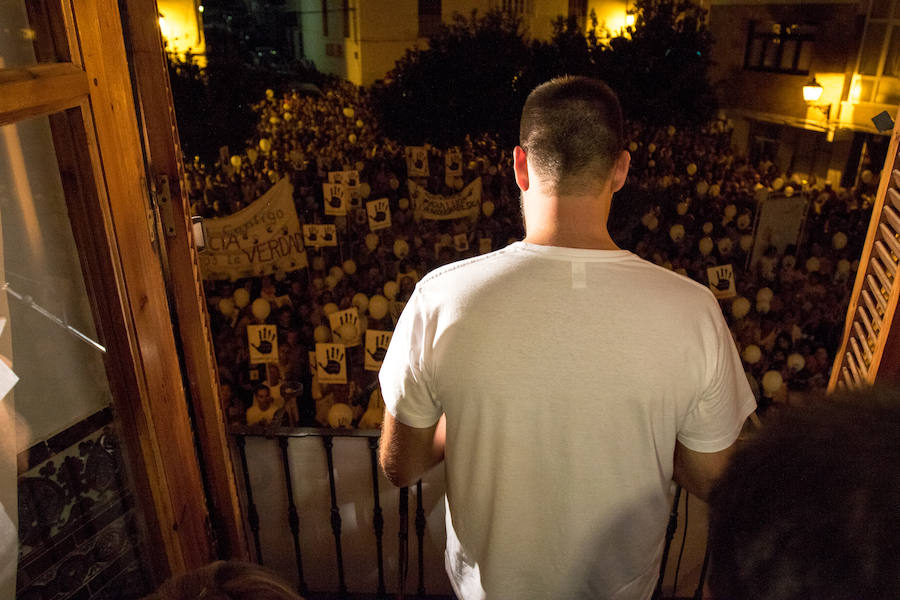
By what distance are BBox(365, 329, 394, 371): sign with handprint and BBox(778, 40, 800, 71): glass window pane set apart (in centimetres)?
2174

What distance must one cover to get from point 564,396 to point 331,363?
14.2ft

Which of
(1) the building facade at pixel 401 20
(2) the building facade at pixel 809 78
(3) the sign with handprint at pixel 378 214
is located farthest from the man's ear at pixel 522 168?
(1) the building facade at pixel 401 20

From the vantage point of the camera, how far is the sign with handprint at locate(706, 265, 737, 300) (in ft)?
22.6

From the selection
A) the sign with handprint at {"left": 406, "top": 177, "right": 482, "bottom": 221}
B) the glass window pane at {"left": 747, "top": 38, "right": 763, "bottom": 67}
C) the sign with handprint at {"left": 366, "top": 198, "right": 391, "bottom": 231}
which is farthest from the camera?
the glass window pane at {"left": 747, "top": 38, "right": 763, "bottom": 67}

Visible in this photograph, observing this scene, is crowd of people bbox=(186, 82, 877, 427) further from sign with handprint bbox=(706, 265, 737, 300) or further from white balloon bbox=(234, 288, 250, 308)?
sign with handprint bbox=(706, 265, 737, 300)

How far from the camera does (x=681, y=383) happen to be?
1.56 metres

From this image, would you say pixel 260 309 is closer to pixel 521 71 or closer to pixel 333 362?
pixel 333 362

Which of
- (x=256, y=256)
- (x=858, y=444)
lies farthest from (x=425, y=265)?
(x=858, y=444)

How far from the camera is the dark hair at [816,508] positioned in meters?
0.64

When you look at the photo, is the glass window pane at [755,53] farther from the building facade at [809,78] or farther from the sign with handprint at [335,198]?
the sign with handprint at [335,198]

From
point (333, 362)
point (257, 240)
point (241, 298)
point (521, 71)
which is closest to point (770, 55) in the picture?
point (521, 71)

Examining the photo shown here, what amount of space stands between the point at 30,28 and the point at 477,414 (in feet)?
4.66

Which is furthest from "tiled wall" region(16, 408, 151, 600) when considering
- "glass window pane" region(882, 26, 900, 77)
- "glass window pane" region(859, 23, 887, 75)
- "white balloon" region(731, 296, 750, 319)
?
"glass window pane" region(859, 23, 887, 75)

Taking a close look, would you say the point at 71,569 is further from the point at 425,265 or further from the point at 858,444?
the point at 425,265
